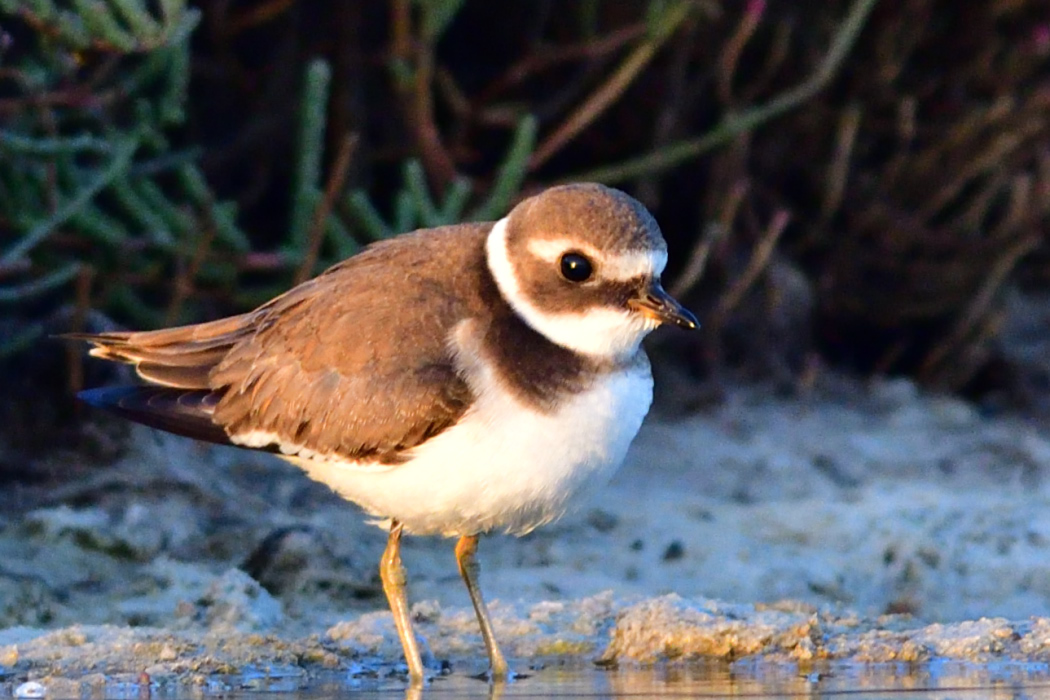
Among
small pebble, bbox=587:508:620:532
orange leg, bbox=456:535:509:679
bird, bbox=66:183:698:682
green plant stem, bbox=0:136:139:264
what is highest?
green plant stem, bbox=0:136:139:264

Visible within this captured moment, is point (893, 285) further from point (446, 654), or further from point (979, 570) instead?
point (446, 654)

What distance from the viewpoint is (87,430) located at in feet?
24.4

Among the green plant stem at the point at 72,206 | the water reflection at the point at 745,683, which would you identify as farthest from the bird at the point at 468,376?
the green plant stem at the point at 72,206

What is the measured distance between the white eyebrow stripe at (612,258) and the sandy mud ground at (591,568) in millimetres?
1207

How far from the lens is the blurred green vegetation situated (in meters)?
7.39

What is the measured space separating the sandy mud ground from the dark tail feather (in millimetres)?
596

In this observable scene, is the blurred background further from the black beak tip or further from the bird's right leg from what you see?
the black beak tip

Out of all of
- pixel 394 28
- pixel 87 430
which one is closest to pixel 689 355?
pixel 394 28

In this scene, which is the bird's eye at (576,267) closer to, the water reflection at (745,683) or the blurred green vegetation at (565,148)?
the water reflection at (745,683)

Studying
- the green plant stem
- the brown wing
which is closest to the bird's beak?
the brown wing

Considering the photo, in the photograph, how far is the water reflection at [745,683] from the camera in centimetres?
486

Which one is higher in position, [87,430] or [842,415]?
[842,415]

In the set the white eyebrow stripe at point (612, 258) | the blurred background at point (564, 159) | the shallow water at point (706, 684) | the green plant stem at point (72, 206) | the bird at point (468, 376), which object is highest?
the blurred background at point (564, 159)

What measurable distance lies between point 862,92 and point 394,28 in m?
2.87
